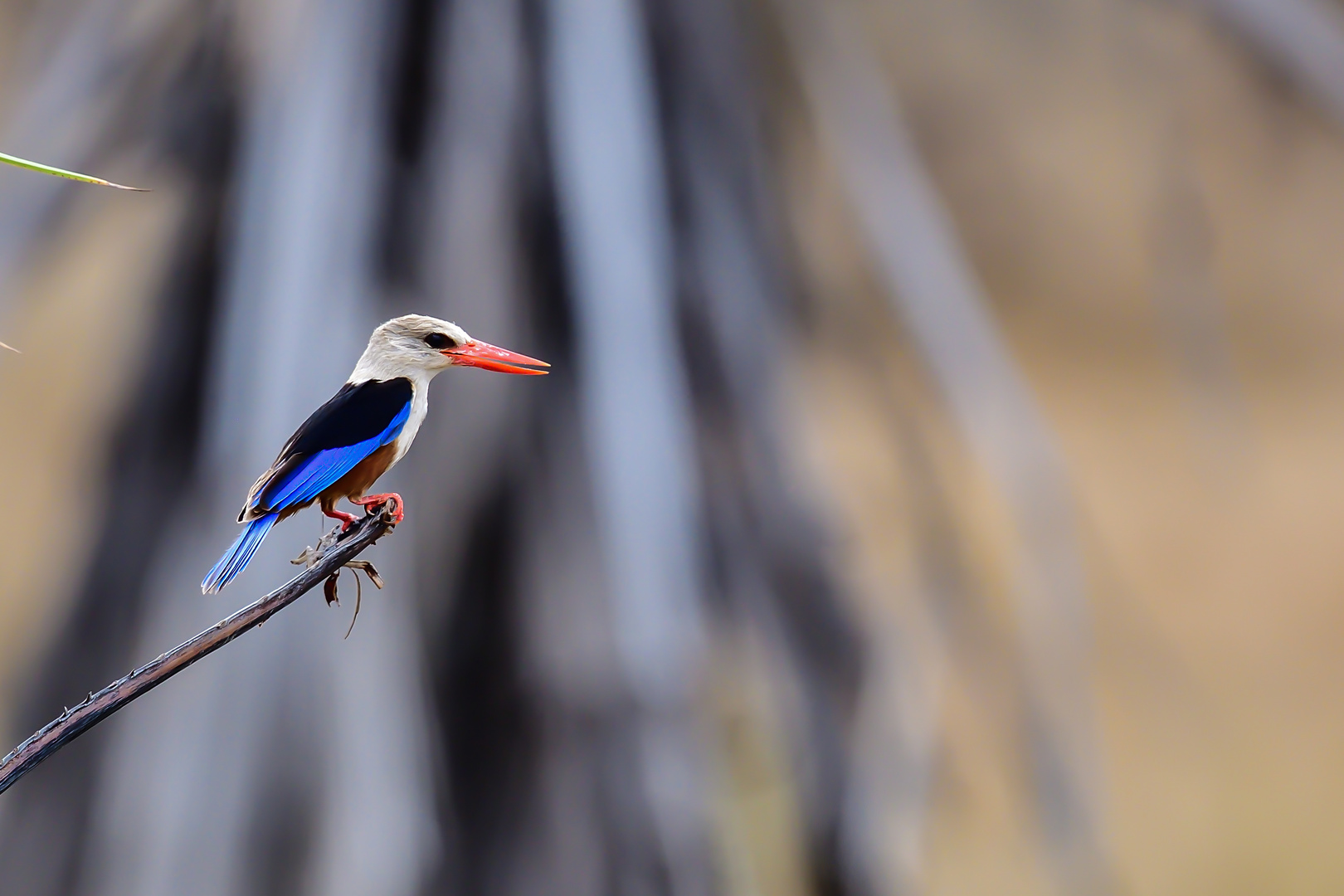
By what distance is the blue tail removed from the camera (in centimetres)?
24

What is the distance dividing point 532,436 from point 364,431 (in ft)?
3.34

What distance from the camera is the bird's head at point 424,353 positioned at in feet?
0.92

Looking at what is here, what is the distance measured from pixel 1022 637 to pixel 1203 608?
337 centimetres

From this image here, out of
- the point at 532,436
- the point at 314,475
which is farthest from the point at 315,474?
the point at 532,436

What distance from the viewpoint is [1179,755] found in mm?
4406

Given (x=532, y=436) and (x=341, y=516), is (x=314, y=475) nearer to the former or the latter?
(x=341, y=516)

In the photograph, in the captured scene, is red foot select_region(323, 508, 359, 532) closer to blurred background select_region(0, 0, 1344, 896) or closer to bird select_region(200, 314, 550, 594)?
bird select_region(200, 314, 550, 594)

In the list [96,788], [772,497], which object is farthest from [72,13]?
[772,497]

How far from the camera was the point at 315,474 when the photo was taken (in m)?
0.29

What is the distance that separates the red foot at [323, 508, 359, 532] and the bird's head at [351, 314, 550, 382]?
3 cm

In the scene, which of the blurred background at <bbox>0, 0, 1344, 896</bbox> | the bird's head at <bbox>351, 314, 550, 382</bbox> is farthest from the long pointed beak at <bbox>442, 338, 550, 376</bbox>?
the blurred background at <bbox>0, 0, 1344, 896</bbox>

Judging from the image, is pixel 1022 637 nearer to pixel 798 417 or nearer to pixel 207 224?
pixel 798 417

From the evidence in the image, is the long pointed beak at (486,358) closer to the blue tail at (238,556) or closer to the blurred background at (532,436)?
the blue tail at (238,556)

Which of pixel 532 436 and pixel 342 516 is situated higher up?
pixel 532 436
